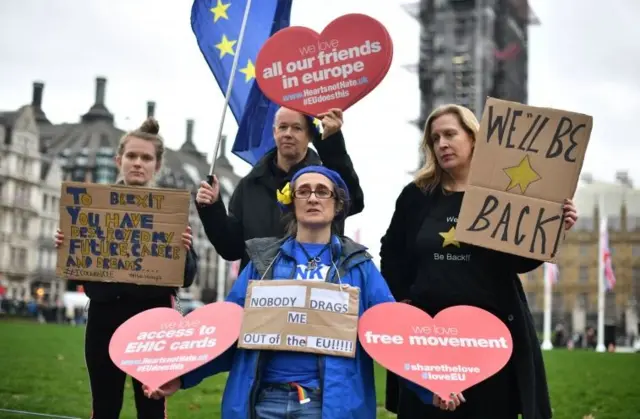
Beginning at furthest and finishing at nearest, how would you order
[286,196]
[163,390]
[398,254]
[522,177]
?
[398,254], [522,177], [286,196], [163,390]

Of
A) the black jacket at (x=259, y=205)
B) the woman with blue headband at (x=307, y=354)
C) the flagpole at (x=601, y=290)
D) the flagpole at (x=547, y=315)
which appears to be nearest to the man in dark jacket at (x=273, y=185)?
the black jacket at (x=259, y=205)

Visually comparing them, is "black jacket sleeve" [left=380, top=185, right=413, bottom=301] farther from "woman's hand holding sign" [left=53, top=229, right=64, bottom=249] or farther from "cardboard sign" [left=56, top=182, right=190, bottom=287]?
"woman's hand holding sign" [left=53, top=229, right=64, bottom=249]

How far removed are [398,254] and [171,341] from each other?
126 centimetres

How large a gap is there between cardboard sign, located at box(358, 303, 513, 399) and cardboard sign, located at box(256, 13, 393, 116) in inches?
60.9

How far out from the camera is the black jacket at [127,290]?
483 centimetres

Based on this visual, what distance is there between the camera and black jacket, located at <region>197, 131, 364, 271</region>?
15.5 ft

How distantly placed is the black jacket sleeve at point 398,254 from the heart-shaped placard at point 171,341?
0.91m

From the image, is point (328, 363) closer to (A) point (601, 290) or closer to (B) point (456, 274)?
(B) point (456, 274)

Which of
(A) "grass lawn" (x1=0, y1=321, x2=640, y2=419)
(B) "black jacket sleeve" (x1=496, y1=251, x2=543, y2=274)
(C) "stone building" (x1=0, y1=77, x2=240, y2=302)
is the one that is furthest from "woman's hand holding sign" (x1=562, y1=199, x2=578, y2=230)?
(C) "stone building" (x1=0, y1=77, x2=240, y2=302)

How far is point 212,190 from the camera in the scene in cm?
484

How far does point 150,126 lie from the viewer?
5094mm

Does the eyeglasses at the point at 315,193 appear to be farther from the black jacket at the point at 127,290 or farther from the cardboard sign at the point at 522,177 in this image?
the black jacket at the point at 127,290

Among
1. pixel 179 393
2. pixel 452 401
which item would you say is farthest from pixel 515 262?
pixel 179 393

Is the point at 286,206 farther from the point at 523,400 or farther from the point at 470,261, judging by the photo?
the point at 523,400
